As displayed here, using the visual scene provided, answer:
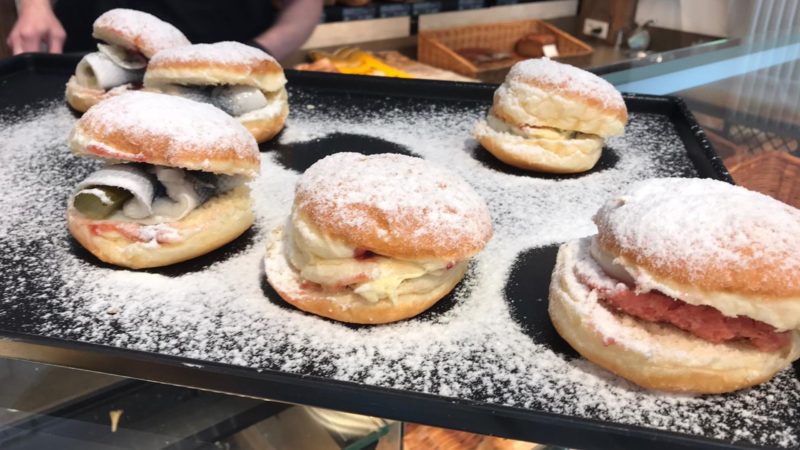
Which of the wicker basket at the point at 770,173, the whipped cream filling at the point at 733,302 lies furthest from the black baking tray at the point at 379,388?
the wicker basket at the point at 770,173

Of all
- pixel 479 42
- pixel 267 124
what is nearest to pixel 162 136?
pixel 267 124

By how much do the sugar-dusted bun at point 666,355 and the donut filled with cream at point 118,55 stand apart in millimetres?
2227

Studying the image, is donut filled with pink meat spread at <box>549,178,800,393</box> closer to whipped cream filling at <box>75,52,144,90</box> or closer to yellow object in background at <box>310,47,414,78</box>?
whipped cream filling at <box>75,52,144,90</box>

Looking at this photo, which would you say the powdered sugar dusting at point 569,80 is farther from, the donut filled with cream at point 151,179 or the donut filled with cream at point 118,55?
the donut filled with cream at point 118,55

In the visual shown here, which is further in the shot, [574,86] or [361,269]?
[574,86]

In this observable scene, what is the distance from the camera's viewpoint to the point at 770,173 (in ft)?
8.86

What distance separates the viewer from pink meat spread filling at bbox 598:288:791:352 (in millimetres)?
1479

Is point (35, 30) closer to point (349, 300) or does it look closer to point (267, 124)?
point (267, 124)

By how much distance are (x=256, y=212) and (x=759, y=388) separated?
5.35 ft

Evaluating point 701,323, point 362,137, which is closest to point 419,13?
point 362,137

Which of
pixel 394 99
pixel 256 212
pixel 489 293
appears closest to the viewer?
→ pixel 489 293

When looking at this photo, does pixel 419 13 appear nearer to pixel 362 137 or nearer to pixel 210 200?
pixel 362 137

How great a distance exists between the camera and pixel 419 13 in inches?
216

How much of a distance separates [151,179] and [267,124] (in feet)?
2.57
